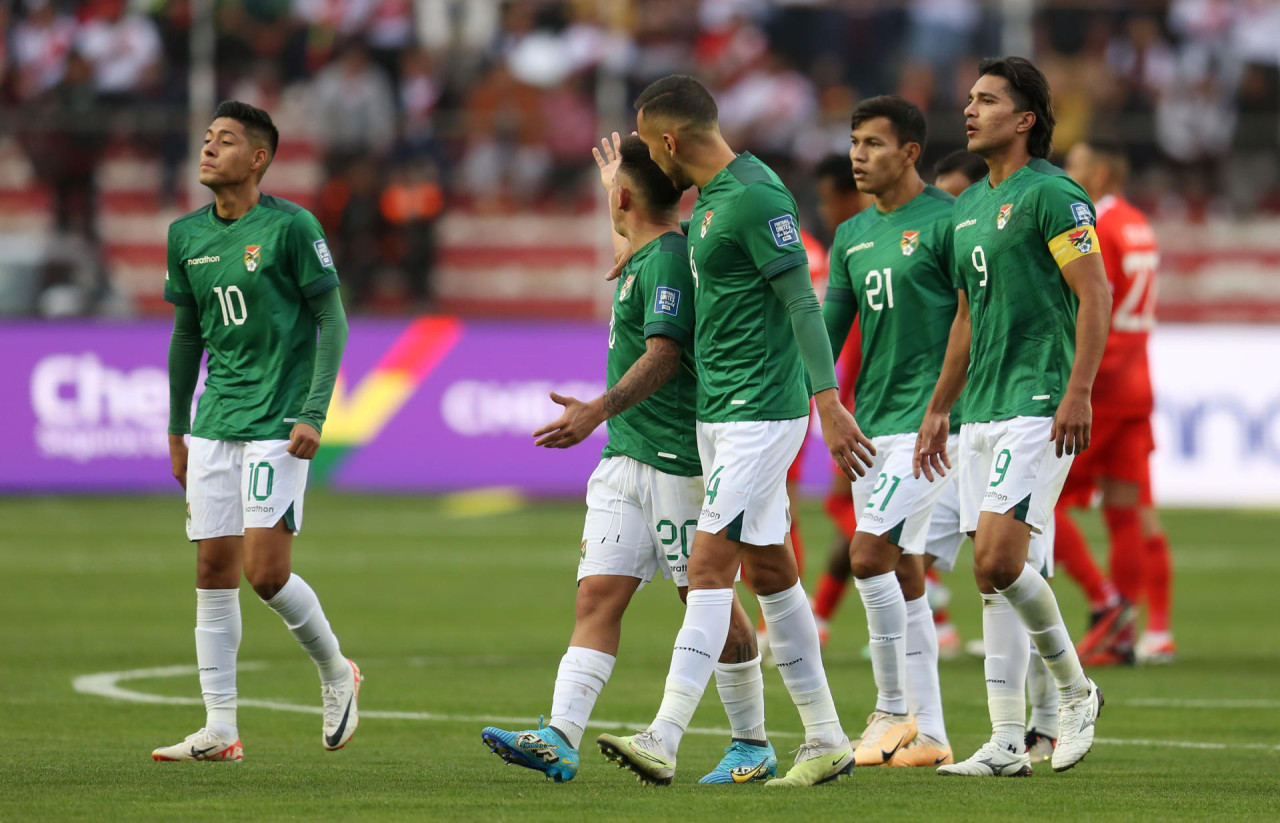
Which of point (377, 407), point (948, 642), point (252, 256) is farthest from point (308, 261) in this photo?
point (377, 407)

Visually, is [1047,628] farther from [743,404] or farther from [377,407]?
[377,407]

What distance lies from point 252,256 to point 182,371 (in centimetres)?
60

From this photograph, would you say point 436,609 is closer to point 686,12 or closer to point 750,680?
point 750,680

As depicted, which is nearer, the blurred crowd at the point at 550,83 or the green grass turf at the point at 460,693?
the green grass turf at the point at 460,693

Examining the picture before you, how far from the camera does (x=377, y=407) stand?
19.5m

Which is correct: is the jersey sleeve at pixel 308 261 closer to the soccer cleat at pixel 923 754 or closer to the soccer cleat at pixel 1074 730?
the soccer cleat at pixel 923 754

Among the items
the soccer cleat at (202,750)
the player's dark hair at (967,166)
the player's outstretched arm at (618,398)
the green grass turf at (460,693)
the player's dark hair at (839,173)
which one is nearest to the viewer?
the green grass turf at (460,693)

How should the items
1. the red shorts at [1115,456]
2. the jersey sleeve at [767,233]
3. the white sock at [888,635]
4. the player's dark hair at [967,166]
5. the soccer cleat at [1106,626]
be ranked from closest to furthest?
the jersey sleeve at [767,233] → the white sock at [888,635] → the player's dark hair at [967,166] → the soccer cleat at [1106,626] → the red shorts at [1115,456]

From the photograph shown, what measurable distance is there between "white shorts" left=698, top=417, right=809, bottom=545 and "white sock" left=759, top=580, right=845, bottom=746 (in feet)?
0.86

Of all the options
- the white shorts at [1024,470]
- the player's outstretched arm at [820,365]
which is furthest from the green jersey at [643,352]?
the white shorts at [1024,470]

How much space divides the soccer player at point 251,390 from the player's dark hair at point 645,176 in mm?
1441

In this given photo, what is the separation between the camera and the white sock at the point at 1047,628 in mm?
6754

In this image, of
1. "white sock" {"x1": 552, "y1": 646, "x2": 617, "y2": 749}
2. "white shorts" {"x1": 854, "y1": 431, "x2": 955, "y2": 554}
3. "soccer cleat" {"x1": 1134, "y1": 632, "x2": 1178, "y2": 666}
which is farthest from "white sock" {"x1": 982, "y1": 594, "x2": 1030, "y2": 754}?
"soccer cleat" {"x1": 1134, "y1": 632, "x2": 1178, "y2": 666}

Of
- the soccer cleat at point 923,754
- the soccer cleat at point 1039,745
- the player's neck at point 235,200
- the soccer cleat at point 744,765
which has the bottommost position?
the soccer cleat at point 1039,745
